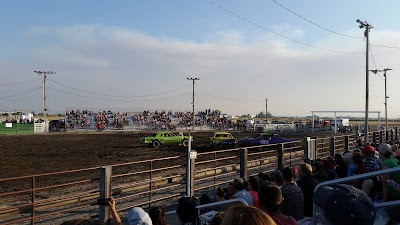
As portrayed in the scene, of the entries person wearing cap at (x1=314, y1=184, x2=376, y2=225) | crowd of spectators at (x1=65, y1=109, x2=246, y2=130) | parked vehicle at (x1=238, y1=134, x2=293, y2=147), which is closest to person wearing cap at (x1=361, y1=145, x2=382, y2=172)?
person wearing cap at (x1=314, y1=184, x2=376, y2=225)

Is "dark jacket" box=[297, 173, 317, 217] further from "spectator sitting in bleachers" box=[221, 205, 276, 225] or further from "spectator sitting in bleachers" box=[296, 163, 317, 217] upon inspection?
"spectator sitting in bleachers" box=[221, 205, 276, 225]

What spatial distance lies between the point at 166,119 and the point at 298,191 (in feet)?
234

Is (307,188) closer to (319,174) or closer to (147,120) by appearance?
(319,174)

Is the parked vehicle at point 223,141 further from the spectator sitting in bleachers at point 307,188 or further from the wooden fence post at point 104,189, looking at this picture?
the spectator sitting in bleachers at point 307,188

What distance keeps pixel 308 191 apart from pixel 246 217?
15.0 feet

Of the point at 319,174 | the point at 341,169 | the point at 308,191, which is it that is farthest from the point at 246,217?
the point at 341,169

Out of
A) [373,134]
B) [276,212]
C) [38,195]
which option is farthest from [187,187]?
[373,134]

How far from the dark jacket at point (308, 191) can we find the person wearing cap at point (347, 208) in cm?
388

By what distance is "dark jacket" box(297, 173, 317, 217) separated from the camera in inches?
245

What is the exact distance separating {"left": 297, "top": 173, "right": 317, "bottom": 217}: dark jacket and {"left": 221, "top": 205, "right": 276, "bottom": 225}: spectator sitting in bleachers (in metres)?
4.44

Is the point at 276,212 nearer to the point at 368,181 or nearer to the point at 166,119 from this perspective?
the point at 368,181

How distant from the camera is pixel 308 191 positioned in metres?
6.25

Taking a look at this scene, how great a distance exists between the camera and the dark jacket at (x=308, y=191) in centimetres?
621

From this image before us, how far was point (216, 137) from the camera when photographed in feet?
111
